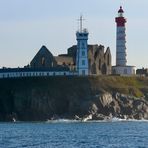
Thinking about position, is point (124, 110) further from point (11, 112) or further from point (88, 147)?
point (88, 147)

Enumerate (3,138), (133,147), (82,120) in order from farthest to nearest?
1. (82,120)
2. (3,138)
3. (133,147)

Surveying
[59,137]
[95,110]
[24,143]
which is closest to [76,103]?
[95,110]

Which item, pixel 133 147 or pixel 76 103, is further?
pixel 76 103

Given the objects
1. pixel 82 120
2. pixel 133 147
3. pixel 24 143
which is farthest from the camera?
pixel 82 120

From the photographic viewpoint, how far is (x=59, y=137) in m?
121

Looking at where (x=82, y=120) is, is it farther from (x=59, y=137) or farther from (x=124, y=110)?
(x=59, y=137)

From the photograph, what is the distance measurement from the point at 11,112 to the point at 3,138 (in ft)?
270

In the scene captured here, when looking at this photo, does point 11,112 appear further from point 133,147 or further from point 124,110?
point 133,147

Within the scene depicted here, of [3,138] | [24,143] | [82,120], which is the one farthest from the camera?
[82,120]

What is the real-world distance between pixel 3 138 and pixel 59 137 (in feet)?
27.9

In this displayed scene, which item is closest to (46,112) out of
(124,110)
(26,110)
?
(26,110)

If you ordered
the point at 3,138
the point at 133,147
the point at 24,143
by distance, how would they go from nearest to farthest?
the point at 133,147
the point at 24,143
the point at 3,138

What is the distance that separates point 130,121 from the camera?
192125 millimetres

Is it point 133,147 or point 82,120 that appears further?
point 82,120
